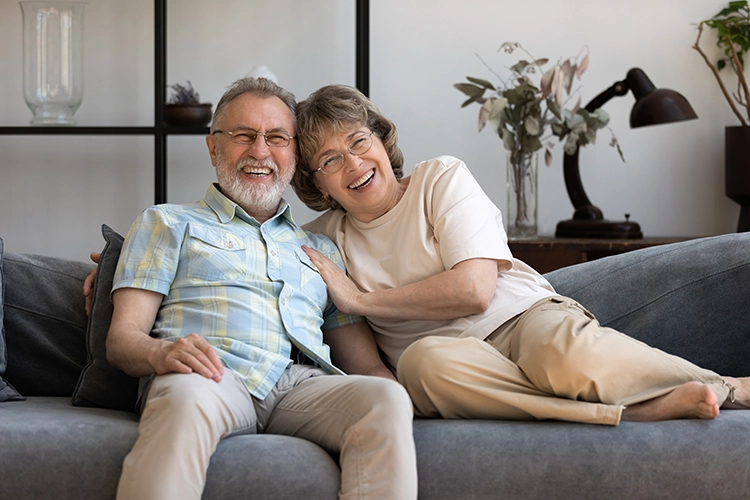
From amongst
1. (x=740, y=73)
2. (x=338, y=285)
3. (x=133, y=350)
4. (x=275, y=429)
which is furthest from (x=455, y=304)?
(x=740, y=73)

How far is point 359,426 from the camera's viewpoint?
1.54 m

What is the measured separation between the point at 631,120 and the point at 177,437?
2.17 metres

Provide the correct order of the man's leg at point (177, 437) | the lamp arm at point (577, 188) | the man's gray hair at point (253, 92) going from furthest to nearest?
the lamp arm at point (577, 188) → the man's gray hair at point (253, 92) → the man's leg at point (177, 437)

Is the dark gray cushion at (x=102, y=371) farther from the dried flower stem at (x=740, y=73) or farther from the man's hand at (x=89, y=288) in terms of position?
the dried flower stem at (x=740, y=73)

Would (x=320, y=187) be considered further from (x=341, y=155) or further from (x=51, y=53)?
(x=51, y=53)

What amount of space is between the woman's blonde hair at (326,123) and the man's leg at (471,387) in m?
0.59

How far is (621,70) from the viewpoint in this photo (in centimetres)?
342

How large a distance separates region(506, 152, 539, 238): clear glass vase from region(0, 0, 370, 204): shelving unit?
24.8 inches

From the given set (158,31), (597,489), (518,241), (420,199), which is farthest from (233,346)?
(158,31)

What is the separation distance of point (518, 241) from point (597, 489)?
1.44 meters

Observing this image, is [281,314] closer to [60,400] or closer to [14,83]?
[60,400]

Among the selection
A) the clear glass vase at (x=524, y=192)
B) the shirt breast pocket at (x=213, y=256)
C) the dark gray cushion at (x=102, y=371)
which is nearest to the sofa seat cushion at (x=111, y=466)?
the dark gray cushion at (x=102, y=371)

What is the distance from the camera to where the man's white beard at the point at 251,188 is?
202 cm

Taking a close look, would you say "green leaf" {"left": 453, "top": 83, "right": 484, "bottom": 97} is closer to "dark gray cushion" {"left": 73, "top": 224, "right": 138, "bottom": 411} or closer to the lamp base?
the lamp base
